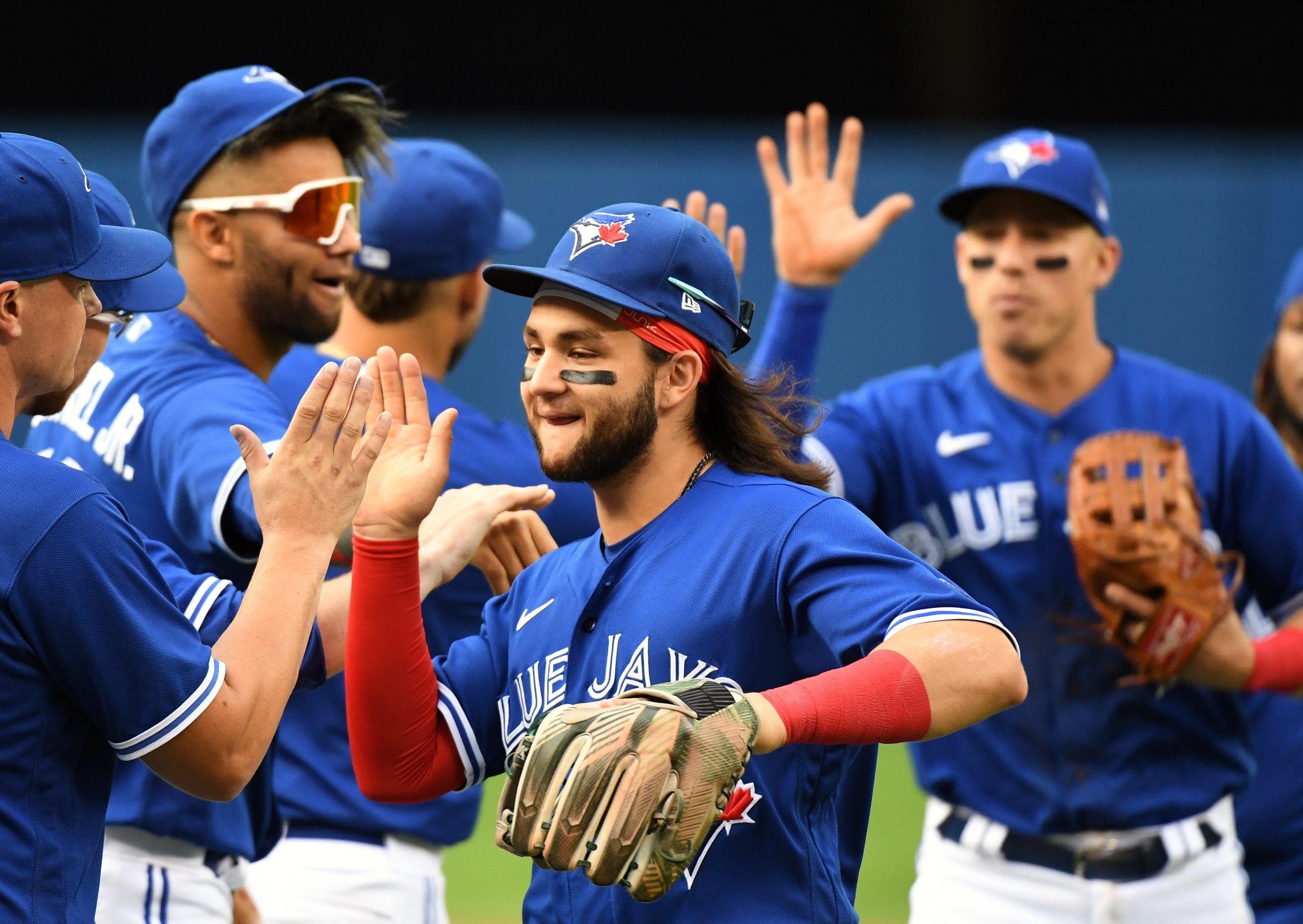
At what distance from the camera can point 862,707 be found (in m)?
2.27

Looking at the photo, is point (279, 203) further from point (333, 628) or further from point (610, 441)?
point (610, 441)

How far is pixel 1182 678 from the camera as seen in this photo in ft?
13.5

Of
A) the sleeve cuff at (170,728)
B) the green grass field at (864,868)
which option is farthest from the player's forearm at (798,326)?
the green grass field at (864,868)

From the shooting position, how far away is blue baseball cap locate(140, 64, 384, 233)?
3.74 meters

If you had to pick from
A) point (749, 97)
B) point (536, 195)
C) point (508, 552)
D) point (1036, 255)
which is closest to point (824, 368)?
point (536, 195)

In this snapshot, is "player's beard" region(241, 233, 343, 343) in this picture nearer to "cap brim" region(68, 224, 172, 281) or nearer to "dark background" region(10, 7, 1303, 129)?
"cap brim" region(68, 224, 172, 281)

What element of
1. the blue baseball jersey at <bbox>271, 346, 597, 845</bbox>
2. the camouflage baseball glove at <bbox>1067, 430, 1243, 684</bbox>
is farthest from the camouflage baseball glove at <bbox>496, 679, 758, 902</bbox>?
the camouflage baseball glove at <bbox>1067, 430, 1243, 684</bbox>

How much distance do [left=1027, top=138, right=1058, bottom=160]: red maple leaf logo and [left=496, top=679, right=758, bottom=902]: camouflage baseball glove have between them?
280 centimetres

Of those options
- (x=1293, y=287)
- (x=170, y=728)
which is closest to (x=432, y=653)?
(x=170, y=728)

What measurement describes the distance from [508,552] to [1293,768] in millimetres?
2725

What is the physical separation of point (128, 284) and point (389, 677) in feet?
3.20

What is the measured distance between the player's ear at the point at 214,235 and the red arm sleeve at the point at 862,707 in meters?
2.03

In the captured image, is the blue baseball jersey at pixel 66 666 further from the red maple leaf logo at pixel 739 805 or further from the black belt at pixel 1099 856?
the black belt at pixel 1099 856

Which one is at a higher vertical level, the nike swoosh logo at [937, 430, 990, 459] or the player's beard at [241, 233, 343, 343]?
the player's beard at [241, 233, 343, 343]
